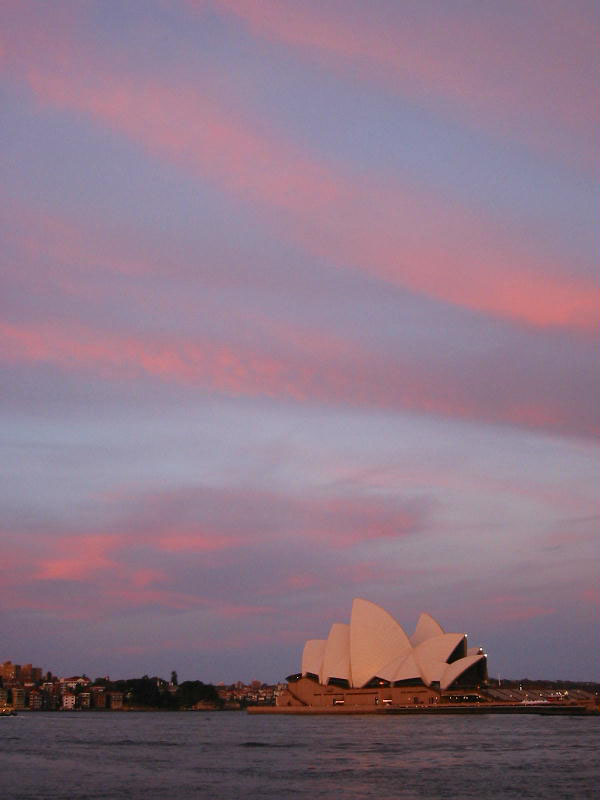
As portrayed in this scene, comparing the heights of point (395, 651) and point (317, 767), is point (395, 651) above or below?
above

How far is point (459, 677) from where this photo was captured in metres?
73.4

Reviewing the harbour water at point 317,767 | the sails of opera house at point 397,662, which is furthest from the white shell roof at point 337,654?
the harbour water at point 317,767

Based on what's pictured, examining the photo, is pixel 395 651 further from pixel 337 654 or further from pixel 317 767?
pixel 317 767

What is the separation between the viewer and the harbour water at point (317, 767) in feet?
80.6

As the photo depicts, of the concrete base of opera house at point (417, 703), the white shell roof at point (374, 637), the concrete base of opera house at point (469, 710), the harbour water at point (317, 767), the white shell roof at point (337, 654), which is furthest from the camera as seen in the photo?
the white shell roof at point (337, 654)

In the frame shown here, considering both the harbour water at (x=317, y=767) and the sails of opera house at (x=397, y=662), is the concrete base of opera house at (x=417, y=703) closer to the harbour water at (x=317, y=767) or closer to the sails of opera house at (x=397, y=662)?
the sails of opera house at (x=397, y=662)

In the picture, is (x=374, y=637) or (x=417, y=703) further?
(x=374, y=637)

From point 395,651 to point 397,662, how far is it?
932mm

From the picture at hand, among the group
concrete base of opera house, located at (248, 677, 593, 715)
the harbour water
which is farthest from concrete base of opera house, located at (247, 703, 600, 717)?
the harbour water

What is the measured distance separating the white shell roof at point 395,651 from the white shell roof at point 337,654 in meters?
→ 0.70

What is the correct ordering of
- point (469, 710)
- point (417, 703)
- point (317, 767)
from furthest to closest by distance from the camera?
point (417, 703)
point (469, 710)
point (317, 767)

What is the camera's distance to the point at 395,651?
74.1 meters

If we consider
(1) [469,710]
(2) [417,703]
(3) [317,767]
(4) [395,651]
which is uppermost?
(4) [395,651]

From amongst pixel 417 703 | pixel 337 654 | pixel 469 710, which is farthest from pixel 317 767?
pixel 337 654
